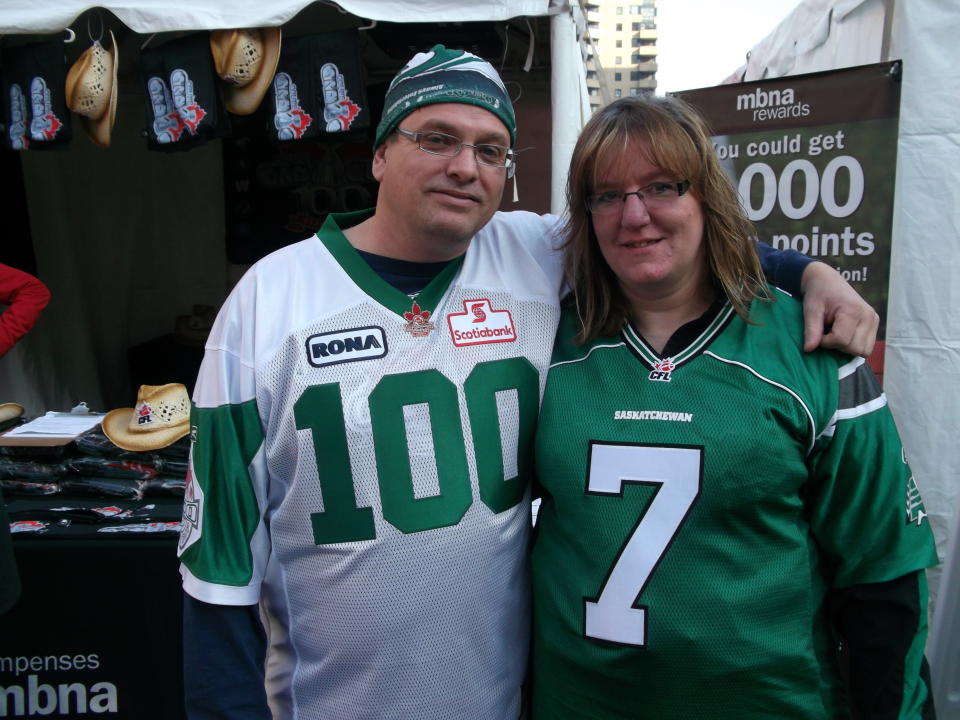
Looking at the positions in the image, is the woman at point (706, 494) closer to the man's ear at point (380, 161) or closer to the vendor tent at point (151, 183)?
the man's ear at point (380, 161)

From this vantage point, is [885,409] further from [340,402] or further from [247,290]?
[247,290]

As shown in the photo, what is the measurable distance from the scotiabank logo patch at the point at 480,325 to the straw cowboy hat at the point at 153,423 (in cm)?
173

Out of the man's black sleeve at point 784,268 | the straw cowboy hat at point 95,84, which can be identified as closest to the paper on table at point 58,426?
the straw cowboy hat at point 95,84

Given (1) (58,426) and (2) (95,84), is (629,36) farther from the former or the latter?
(1) (58,426)

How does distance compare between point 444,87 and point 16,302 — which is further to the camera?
point 16,302

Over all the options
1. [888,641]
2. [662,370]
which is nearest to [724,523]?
[662,370]

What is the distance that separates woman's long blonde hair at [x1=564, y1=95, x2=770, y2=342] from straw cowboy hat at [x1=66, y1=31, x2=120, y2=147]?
2501 mm

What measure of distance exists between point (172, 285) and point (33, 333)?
1168mm

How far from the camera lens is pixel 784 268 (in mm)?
1560

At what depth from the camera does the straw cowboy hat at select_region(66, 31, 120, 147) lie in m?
2.96

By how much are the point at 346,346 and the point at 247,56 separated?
2066mm

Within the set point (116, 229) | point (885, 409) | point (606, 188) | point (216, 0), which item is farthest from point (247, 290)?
point (116, 229)

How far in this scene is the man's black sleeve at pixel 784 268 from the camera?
1.52 metres

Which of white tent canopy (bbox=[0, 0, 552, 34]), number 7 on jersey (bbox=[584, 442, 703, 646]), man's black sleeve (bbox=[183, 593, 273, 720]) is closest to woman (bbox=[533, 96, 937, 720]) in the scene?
number 7 on jersey (bbox=[584, 442, 703, 646])
